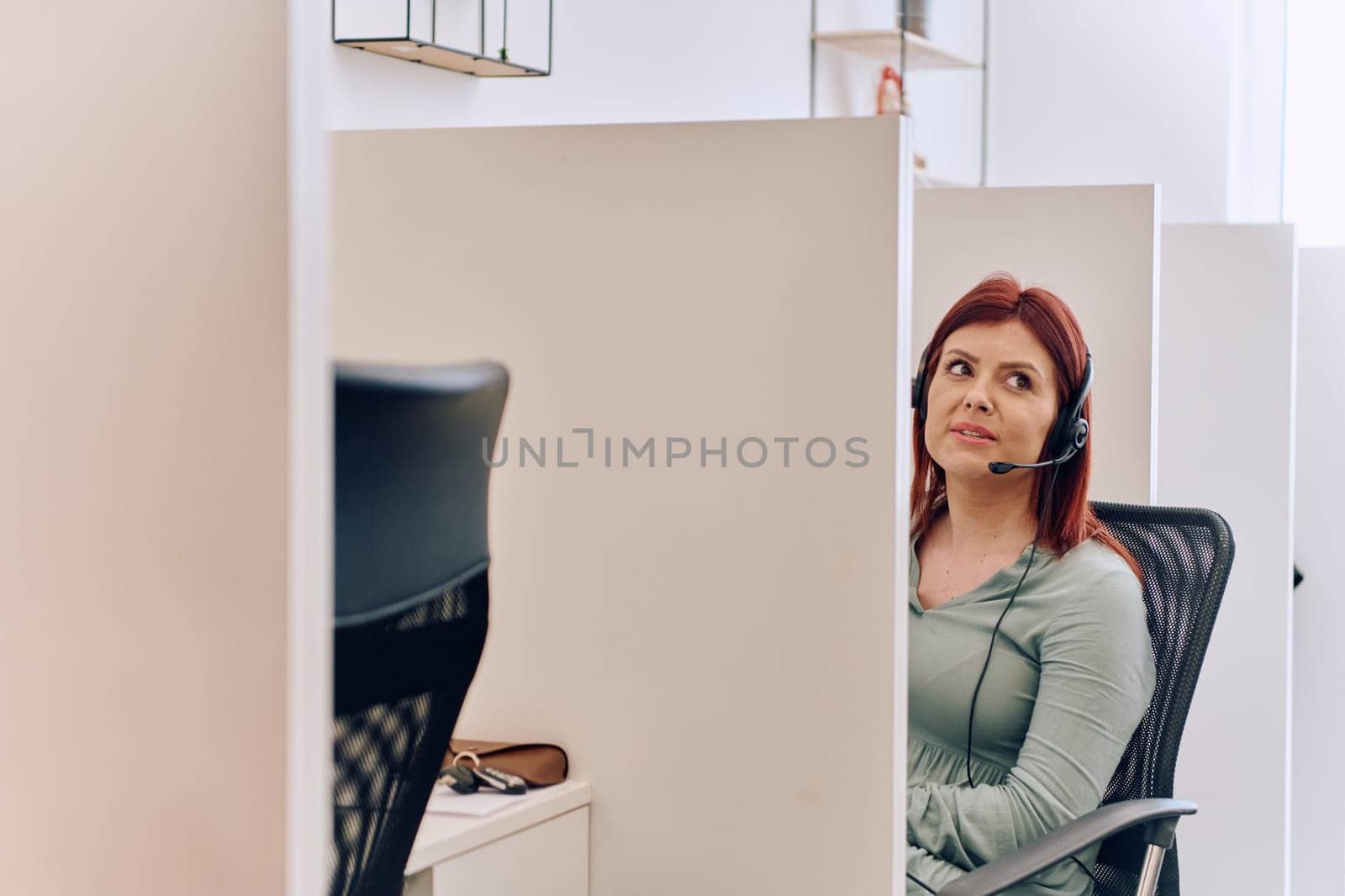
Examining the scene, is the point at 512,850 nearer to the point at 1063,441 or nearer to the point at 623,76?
the point at 1063,441

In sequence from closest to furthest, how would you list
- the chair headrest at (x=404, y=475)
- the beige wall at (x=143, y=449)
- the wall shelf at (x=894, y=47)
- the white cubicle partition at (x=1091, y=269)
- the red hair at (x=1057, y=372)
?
the beige wall at (x=143, y=449) < the chair headrest at (x=404, y=475) < the red hair at (x=1057, y=372) < the white cubicle partition at (x=1091, y=269) < the wall shelf at (x=894, y=47)

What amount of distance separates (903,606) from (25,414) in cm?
80

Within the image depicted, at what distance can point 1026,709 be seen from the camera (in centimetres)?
174

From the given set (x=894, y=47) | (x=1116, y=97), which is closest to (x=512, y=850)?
(x=894, y=47)

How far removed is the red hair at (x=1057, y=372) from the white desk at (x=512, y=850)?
75 cm

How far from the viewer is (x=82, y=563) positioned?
2.44 ft

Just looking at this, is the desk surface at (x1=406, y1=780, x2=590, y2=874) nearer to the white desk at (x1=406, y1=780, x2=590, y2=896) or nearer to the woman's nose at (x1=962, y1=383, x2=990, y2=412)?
the white desk at (x1=406, y1=780, x2=590, y2=896)

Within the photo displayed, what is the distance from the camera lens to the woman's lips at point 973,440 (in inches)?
74.0

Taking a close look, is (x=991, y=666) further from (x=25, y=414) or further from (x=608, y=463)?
(x=25, y=414)

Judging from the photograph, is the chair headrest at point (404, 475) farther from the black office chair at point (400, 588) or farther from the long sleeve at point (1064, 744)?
the long sleeve at point (1064, 744)

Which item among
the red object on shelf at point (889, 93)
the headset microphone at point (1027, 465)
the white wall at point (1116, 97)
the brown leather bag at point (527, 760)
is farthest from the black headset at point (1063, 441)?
the white wall at point (1116, 97)

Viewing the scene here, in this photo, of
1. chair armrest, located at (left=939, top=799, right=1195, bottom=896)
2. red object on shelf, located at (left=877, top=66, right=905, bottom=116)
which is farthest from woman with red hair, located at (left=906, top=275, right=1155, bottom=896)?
red object on shelf, located at (left=877, top=66, right=905, bottom=116)

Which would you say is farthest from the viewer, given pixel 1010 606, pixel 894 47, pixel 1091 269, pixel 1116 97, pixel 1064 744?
pixel 1116 97

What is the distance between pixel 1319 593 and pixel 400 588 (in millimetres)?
2481
